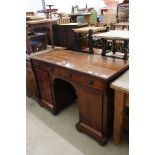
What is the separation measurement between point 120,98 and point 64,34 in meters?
1.33

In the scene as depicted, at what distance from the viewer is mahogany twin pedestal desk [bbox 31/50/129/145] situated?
141 cm

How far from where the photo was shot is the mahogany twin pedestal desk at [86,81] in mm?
1407

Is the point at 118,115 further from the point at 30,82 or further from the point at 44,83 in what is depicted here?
the point at 30,82

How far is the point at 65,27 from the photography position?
7.42 ft

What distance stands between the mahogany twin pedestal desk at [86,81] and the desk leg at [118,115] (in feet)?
0.22

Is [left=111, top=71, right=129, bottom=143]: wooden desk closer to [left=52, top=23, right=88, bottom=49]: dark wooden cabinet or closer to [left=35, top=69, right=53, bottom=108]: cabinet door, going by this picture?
[left=35, top=69, right=53, bottom=108]: cabinet door

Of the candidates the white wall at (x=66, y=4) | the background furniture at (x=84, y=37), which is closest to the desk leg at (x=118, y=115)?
the background furniture at (x=84, y=37)

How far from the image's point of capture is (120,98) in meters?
1.35

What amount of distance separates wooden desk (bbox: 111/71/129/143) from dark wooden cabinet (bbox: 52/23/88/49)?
3.49 feet

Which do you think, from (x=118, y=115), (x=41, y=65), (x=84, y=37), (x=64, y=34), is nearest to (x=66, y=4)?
(x=64, y=34)

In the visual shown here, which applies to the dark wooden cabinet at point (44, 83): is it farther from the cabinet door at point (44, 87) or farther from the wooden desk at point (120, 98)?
the wooden desk at point (120, 98)

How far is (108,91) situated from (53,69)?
2.25ft

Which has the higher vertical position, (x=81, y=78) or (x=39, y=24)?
(x=39, y=24)
